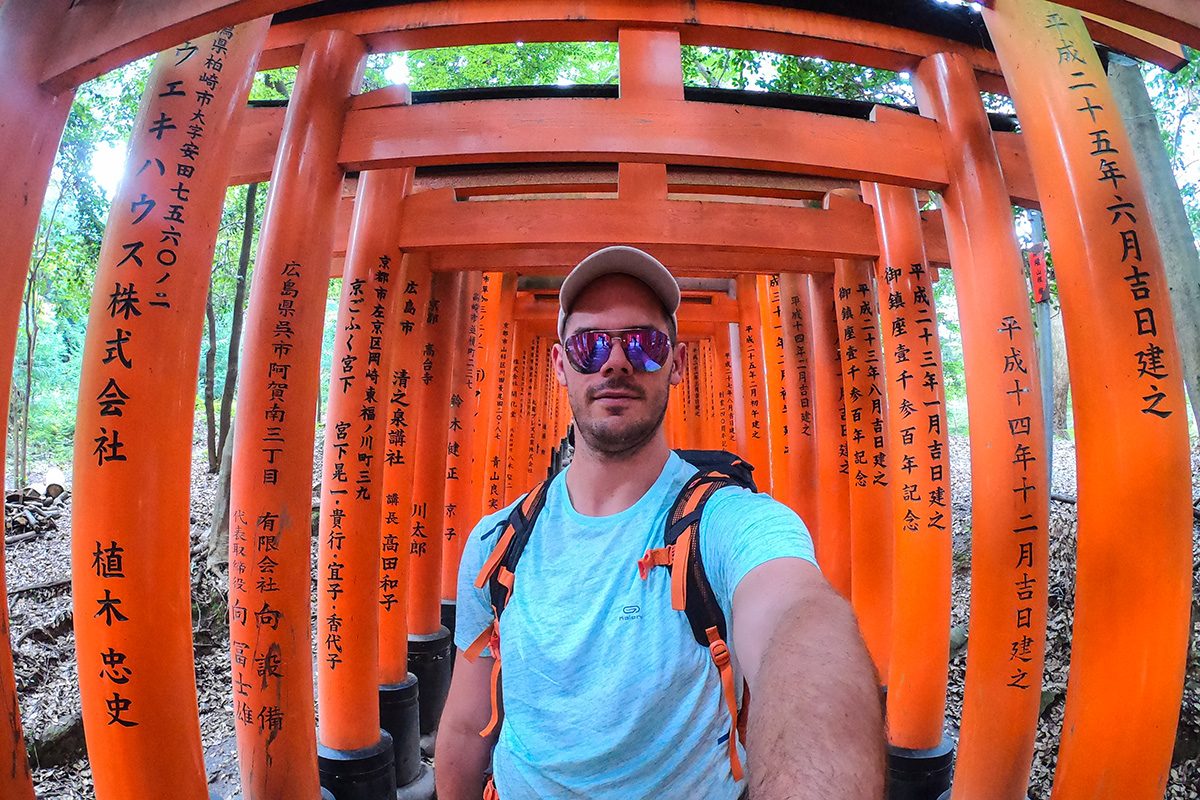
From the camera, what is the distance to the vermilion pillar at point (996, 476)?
2.95m

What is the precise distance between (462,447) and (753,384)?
3.82 m

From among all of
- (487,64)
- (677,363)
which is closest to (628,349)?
(677,363)

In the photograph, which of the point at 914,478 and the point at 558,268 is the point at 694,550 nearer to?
the point at 914,478

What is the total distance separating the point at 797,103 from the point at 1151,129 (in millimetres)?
2046

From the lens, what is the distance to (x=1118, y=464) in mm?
2250

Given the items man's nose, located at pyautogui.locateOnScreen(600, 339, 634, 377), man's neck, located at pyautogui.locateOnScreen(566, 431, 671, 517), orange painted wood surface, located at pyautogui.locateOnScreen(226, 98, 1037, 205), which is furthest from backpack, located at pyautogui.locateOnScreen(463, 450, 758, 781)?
orange painted wood surface, located at pyautogui.locateOnScreen(226, 98, 1037, 205)

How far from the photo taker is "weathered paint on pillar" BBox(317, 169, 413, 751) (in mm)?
3686

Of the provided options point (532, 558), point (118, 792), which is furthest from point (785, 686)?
point (118, 792)

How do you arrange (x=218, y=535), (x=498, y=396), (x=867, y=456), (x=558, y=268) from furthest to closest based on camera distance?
(x=498, y=396) < (x=218, y=535) < (x=558, y=268) < (x=867, y=456)

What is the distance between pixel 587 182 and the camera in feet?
15.8

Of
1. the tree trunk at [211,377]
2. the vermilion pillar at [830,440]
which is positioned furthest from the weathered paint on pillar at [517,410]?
the vermilion pillar at [830,440]

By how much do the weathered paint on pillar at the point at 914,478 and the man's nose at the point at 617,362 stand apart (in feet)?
9.38

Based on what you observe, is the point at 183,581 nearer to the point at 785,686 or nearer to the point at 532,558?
the point at 532,558

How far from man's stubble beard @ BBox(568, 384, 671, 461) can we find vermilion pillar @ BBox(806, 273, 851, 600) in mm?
4035
